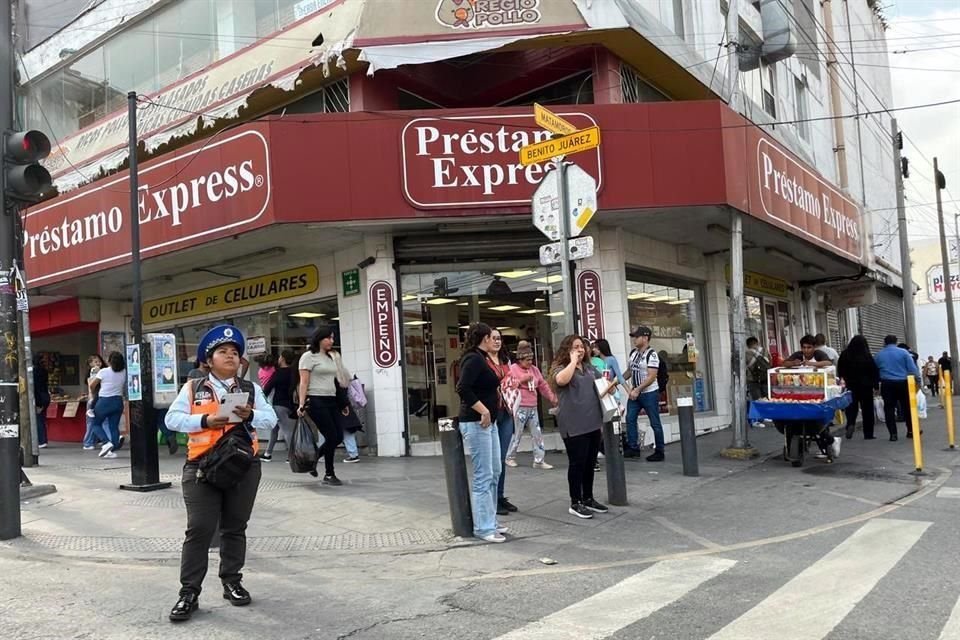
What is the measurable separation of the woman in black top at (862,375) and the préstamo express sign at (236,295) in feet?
28.4

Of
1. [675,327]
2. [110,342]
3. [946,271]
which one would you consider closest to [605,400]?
[675,327]

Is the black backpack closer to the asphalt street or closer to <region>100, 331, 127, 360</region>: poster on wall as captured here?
the asphalt street

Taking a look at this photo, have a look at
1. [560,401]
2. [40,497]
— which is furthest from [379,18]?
[40,497]

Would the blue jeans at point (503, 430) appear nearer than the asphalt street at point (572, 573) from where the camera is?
No

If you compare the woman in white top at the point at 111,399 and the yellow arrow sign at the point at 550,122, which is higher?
the yellow arrow sign at the point at 550,122

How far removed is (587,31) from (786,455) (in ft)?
21.1

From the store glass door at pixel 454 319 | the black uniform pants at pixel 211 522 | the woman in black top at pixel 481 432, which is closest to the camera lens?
the black uniform pants at pixel 211 522

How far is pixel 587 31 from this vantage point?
34.9 feet

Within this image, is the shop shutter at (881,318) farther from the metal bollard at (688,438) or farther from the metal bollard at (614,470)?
the metal bollard at (614,470)

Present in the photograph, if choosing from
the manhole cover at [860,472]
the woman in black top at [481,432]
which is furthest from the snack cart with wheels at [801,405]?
the woman in black top at [481,432]

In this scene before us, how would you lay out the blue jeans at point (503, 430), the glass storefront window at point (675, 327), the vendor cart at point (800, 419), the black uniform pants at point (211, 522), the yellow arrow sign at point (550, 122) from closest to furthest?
1. the black uniform pants at point (211, 522)
2. the blue jeans at point (503, 430)
3. the yellow arrow sign at point (550, 122)
4. the vendor cart at point (800, 419)
5. the glass storefront window at point (675, 327)

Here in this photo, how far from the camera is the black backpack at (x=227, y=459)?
444 centimetres

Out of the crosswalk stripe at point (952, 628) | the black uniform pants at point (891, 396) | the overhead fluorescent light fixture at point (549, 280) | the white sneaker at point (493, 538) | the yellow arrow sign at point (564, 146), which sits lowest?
the crosswalk stripe at point (952, 628)

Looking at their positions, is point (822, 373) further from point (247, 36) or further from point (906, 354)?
point (247, 36)
